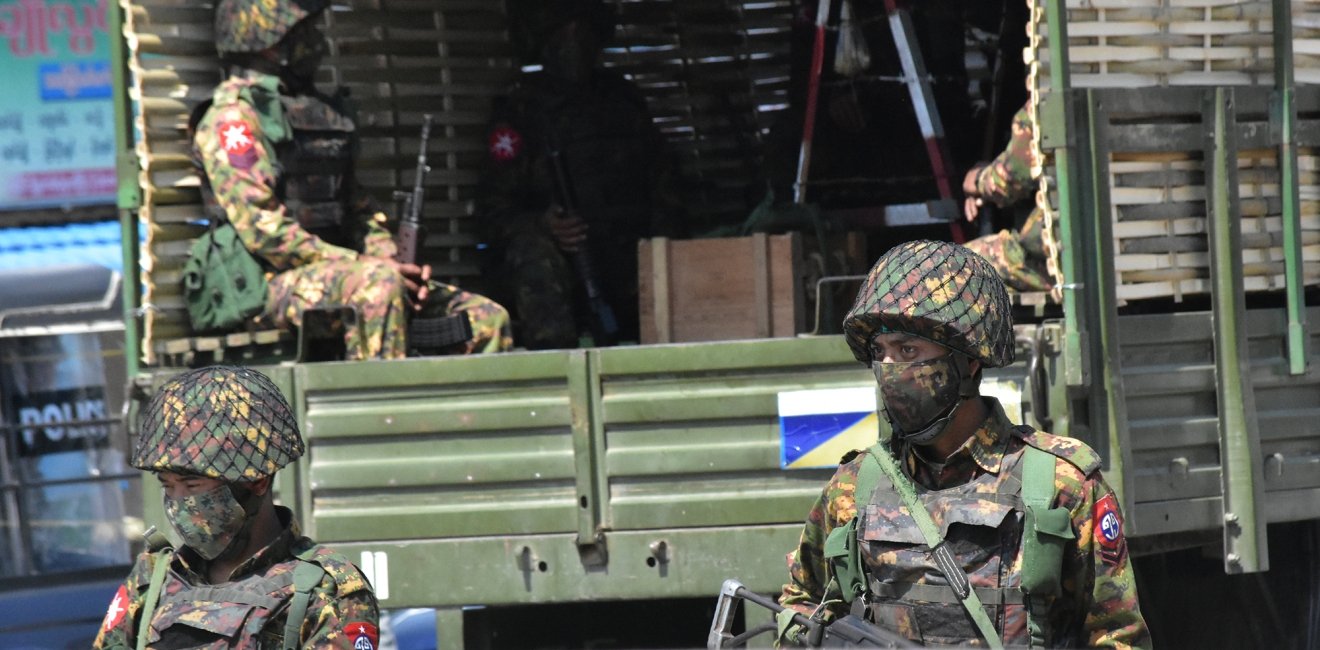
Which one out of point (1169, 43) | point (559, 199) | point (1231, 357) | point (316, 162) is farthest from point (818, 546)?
point (559, 199)

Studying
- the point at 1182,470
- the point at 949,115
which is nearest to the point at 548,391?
the point at 1182,470

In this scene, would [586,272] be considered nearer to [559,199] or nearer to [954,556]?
[559,199]

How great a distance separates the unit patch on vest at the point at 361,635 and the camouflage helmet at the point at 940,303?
3.28ft

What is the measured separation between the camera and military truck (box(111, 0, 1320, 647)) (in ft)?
16.2

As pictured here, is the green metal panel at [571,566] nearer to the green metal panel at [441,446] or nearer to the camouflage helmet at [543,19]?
the green metal panel at [441,446]

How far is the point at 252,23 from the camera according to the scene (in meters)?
5.85

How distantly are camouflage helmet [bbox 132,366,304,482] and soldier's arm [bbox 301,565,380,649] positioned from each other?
0.24 metres

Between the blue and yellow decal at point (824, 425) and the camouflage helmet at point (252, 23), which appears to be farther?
the camouflage helmet at point (252, 23)

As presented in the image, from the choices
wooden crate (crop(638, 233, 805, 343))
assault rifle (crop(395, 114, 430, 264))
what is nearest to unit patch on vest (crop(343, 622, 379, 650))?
wooden crate (crop(638, 233, 805, 343))

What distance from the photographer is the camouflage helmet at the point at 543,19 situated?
7.30 meters

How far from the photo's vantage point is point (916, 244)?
3.32 metres

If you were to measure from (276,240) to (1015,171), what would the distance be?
7.15ft

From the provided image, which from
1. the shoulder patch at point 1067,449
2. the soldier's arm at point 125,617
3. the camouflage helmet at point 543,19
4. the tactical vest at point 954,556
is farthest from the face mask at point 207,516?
the camouflage helmet at point 543,19

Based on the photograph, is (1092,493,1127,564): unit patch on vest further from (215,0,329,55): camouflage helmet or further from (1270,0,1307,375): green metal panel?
(215,0,329,55): camouflage helmet
